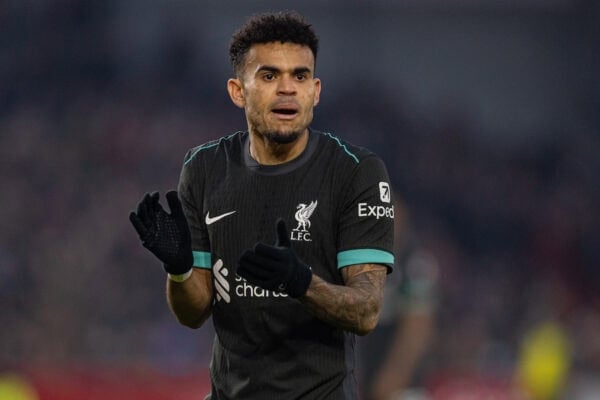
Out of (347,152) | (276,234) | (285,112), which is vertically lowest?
(276,234)

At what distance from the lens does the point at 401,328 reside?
7516mm

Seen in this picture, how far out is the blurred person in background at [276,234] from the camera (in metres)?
3.95

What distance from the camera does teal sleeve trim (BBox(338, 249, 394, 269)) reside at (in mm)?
3947

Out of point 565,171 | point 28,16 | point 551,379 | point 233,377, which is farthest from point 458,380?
point 28,16

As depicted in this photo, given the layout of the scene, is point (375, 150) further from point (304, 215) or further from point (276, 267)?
point (276, 267)

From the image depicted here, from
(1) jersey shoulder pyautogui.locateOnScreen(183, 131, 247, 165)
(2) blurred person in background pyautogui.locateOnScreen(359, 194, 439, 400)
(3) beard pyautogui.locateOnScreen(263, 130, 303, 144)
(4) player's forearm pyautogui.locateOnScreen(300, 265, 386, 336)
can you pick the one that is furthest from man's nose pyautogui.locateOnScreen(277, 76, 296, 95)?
(2) blurred person in background pyautogui.locateOnScreen(359, 194, 439, 400)

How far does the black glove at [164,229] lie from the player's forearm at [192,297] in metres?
0.16

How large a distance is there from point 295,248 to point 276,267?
0.49m

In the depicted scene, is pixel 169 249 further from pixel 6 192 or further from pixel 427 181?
pixel 427 181

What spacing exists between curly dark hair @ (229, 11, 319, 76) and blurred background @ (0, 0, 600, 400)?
481 centimetres

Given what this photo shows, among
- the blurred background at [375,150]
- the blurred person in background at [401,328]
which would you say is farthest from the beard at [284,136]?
the blurred background at [375,150]

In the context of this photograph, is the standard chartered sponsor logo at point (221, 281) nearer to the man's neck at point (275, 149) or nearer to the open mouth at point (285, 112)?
the man's neck at point (275, 149)

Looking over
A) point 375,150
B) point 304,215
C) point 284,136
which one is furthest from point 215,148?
point 375,150

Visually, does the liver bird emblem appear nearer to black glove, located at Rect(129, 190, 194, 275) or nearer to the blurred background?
black glove, located at Rect(129, 190, 194, 275)
